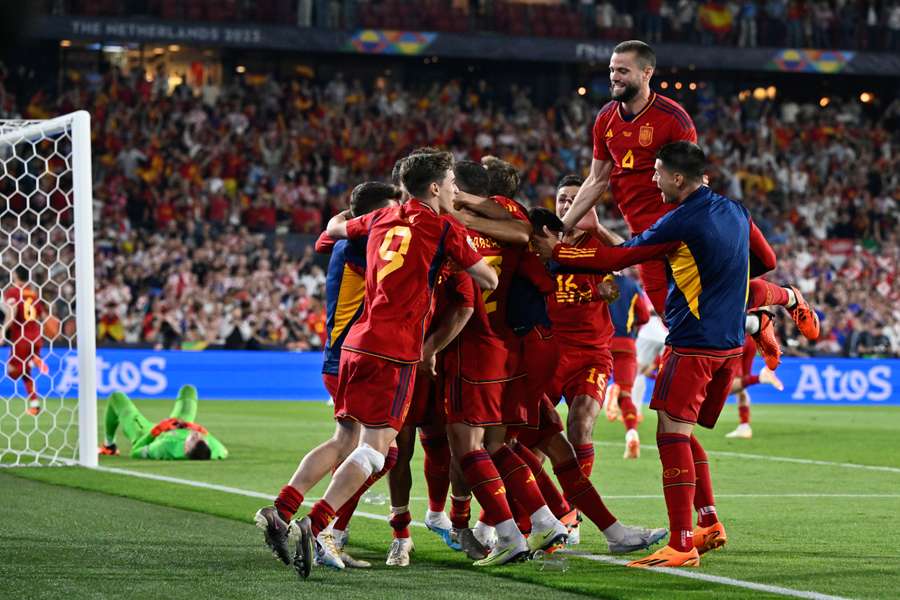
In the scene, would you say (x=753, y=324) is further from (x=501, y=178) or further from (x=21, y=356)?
(x=21, y=356)

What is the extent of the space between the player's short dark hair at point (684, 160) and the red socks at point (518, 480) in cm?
150

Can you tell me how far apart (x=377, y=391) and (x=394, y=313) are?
0.34 m

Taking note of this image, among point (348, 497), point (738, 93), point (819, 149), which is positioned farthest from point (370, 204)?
point (738, 93)

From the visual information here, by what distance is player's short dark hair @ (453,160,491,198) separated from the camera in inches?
253

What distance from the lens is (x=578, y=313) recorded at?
25.7 ft

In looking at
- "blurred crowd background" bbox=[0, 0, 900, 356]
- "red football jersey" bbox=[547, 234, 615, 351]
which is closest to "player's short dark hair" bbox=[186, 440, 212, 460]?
"red football jersey" bbox=[547, 234, 615, 351]

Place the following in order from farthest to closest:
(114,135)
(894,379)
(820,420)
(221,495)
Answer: (114,135) → (894,379) → (820,420) → (221,495)

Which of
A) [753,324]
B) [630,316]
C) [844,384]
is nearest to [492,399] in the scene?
[753,324]

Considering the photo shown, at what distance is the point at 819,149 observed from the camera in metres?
34.8

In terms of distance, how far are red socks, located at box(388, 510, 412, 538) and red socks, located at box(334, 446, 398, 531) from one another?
0.19 meters

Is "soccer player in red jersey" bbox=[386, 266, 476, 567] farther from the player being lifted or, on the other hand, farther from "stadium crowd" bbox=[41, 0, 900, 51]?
"stadium crowd" bbox=[41, 0, 900, 51]

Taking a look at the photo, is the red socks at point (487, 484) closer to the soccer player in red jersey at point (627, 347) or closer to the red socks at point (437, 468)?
the red socks at point (437, 468)

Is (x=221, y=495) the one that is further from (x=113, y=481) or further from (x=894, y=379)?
(x=894, y=379)

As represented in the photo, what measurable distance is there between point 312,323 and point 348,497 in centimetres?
1937
